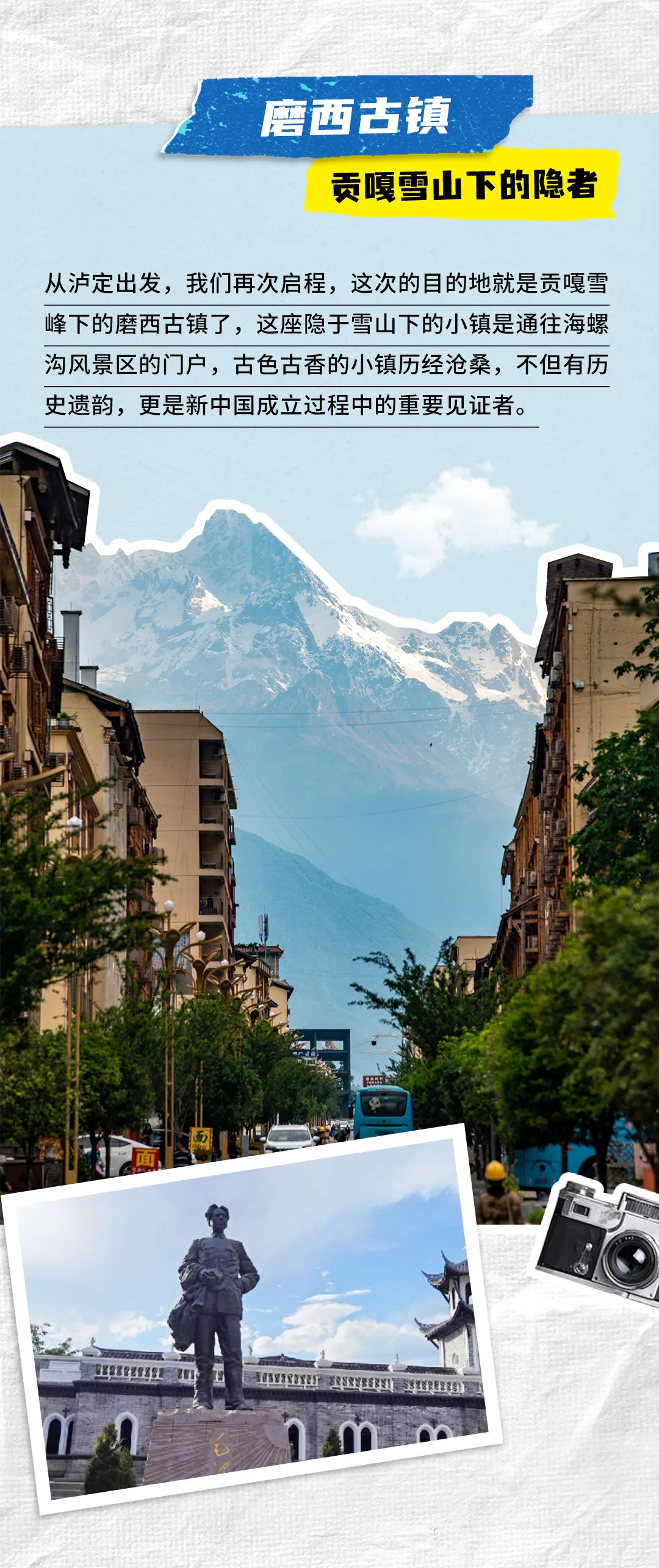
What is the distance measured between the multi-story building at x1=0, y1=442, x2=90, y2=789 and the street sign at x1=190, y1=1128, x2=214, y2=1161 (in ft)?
9.95

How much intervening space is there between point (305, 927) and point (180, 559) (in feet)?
8.63

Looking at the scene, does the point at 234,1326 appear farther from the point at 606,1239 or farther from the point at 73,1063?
the point at 73,1063

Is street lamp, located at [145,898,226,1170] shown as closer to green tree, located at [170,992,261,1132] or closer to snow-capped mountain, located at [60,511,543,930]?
green tree, located at [170,992,261,1132]

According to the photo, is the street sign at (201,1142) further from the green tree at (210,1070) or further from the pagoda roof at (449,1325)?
the pagoda roof at (449,1325)

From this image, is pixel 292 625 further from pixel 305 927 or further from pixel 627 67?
pixel 627 67

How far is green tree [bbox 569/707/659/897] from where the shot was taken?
30.5 ft

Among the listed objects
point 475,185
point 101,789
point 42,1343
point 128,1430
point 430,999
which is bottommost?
point 128,1430

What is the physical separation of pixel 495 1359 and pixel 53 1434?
2.08m

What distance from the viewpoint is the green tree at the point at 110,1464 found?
24.0ft

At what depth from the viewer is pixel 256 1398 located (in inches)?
292

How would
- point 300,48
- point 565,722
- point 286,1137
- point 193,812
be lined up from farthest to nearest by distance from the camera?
point 193,812
point 286,1137
point 565,722
point 300,48

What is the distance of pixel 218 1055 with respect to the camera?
16.3m

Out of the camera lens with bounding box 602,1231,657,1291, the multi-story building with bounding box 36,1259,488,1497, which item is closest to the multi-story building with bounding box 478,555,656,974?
the camera lens with bounding box 602,1231,657,1291

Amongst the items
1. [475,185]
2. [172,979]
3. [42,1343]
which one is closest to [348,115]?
[475,185]
